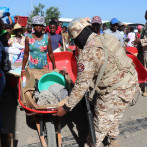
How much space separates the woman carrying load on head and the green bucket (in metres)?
0.63

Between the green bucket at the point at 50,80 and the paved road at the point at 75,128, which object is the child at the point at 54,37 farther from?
the green bucket at the point at 50,80

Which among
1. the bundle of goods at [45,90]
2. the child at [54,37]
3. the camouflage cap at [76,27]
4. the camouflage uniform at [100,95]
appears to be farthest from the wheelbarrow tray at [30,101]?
the child at [54,37]

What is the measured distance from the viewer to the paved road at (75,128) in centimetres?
317

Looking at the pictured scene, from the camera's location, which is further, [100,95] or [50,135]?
[50,135]

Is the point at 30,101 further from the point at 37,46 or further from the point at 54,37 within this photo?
the point at 54,37

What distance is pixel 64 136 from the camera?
11.0 feet

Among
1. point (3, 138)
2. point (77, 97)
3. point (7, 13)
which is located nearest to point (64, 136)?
point (3, 138)

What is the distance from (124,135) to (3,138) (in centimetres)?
204

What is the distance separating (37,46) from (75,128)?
1.77 meters

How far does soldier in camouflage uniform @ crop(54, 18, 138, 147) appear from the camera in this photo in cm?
199

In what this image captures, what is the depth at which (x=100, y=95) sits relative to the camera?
2.34 metres

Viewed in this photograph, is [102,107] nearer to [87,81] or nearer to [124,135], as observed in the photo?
[87,81]

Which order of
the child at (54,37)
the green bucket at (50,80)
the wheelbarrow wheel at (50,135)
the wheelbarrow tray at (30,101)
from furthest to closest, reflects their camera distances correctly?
the child at (54,37), the green bucket at (50,80), the wheelbarrow wheel at (50,135), the wheelbarrow tray at (30,101)

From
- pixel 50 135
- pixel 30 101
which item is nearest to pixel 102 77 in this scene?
pixel 30 101
